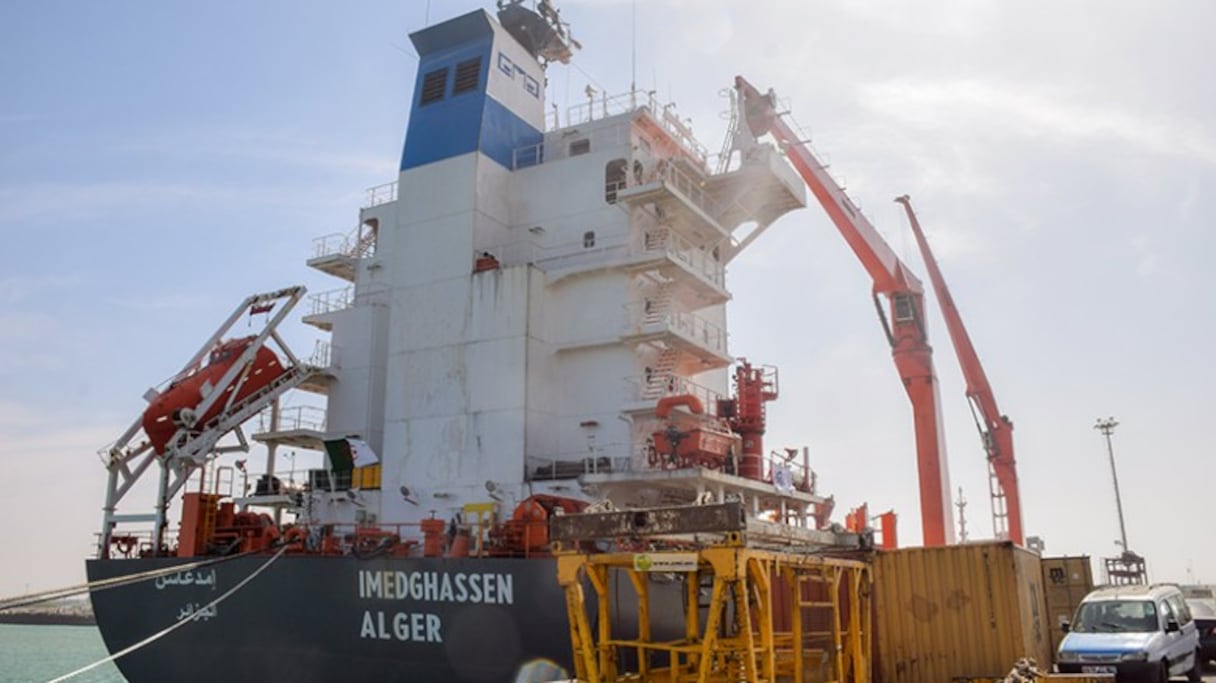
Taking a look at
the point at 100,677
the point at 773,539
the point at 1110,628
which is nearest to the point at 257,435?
the point at 773,539

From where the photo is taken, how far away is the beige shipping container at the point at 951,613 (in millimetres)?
14125

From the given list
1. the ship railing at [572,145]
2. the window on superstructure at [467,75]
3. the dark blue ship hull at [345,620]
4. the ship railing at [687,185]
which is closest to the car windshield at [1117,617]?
the dark blue ship hull at [345,620]

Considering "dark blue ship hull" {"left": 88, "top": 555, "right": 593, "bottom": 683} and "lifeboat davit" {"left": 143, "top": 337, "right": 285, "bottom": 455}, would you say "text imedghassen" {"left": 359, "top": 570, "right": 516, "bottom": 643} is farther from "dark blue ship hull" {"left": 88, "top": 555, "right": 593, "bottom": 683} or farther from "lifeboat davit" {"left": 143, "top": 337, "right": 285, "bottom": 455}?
"lifeboat davit" {"left": 143, "top": 337, "right": 285, "bottom": 455}

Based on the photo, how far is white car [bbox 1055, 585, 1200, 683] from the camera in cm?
1293

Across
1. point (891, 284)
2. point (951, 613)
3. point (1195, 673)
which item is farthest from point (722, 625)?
point (891, 284)

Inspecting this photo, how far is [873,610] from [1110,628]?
3414mm

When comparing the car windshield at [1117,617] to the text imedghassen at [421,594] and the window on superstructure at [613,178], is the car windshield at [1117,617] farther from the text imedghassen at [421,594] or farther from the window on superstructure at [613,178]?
the window on superstructure at [613,178]

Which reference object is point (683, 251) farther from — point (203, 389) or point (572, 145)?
point (203, 389)

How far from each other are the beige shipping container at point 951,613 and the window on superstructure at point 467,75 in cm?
1657

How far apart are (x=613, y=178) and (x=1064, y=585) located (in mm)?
13673

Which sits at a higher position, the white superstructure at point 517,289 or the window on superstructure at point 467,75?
the window on superstructure at point 467,75

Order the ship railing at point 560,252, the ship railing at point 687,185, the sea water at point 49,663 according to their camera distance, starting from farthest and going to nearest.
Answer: the sea water at point 49,663
the ship railing at point 687,185
the ship railing at point 560,252

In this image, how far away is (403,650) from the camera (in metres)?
17.3

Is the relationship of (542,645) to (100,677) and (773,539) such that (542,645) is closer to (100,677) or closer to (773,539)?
(773,539)
